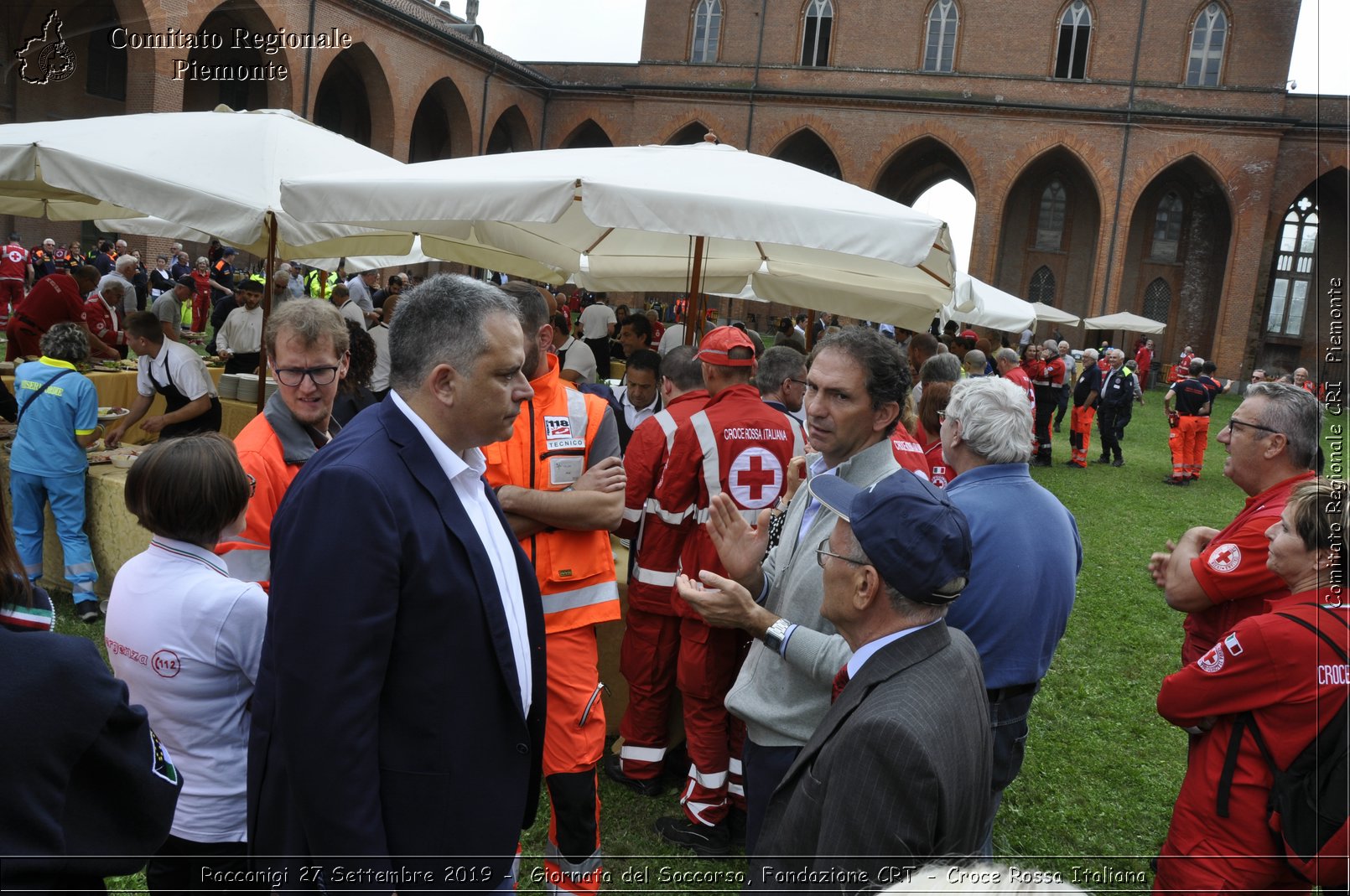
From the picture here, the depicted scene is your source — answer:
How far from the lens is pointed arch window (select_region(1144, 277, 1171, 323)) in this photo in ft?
125

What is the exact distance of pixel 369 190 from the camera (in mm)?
4574

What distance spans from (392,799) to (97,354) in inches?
408

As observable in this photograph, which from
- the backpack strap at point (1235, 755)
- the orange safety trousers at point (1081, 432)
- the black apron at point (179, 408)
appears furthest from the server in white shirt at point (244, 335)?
the orange safety trousers at point (1081, 432)

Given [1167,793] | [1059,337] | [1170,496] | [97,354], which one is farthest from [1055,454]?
[1059,337]

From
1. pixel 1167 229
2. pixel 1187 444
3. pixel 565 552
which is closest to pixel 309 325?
pixel 565 552

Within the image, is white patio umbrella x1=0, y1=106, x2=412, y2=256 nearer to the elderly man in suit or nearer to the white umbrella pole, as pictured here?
Result: the white umbrella pole

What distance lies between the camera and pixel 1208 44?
34281mm

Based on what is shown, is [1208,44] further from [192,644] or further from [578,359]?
[192,644]

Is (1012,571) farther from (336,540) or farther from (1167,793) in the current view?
(1167,793)

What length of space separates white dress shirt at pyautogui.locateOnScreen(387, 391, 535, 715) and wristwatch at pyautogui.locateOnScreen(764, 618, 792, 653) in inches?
31.3

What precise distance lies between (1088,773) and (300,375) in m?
4.47

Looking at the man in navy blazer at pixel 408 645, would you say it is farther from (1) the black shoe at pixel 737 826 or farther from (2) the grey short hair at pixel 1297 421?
(2) the grey short hair at pixel 1297 421

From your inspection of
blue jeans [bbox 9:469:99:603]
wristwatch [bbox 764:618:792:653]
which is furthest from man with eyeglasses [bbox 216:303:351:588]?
blue jeans [bbox 9:469:99:603]

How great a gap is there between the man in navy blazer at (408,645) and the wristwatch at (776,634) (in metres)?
0.76
